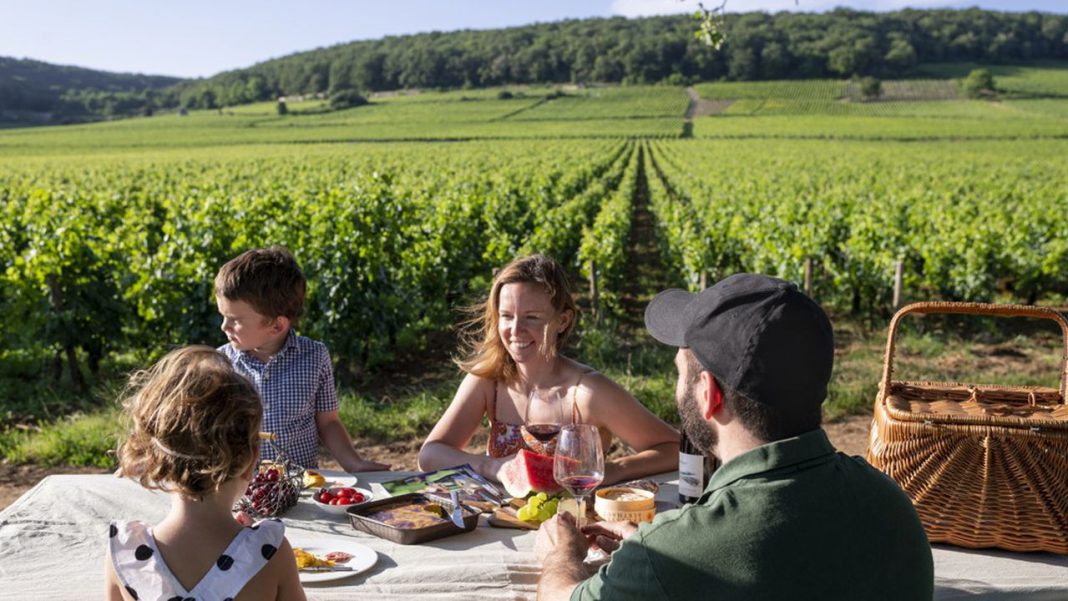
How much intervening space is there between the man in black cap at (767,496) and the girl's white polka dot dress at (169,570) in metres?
0.65

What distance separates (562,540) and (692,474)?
46 cm

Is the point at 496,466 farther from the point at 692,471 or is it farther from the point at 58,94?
the point at 58,94

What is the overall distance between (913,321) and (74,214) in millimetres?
8656

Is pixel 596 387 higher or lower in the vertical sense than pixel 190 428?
lower

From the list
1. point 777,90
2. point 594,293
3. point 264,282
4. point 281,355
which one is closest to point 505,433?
point 281,355

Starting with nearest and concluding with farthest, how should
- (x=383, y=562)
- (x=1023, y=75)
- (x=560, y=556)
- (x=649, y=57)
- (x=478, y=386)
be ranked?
(x=560, y=556)
(x=383, y=562)
(x=478, y=386)
(x=1023, y=75)
(x=649, y=57)

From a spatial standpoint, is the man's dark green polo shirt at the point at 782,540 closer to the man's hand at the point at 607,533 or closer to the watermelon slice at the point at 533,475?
the man's hand at the point at 607,533

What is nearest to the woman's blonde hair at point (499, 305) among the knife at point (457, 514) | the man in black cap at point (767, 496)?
the knife at point (457, 514)

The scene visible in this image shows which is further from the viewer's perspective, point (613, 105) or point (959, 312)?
point (613, 105)

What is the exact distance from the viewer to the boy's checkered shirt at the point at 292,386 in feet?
11.5

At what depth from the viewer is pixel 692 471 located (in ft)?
8.12

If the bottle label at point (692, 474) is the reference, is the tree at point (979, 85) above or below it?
below

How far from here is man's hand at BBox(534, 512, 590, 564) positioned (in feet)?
7.02

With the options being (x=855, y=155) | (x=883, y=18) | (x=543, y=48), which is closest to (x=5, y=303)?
(x=855, y=155)
